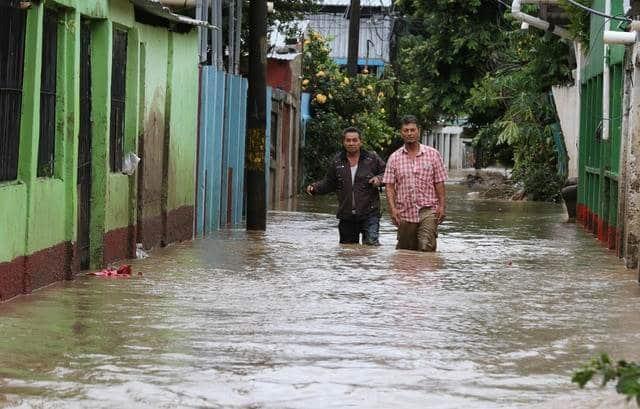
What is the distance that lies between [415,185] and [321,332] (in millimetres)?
6161

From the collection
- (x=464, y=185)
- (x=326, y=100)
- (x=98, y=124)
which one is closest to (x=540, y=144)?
(x=326, y=100)

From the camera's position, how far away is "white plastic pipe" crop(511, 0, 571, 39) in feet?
79.0

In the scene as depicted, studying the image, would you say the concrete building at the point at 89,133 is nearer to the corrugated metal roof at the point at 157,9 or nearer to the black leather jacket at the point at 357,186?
the corrugated metal roof at the point at 157,9

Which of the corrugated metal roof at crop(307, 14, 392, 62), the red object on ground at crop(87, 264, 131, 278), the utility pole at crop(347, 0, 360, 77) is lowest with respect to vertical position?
the red object on ground at crop(87, 264, 131, 278)

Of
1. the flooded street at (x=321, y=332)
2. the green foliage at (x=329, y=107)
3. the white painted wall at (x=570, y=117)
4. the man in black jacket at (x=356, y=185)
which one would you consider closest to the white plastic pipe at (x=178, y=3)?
the man in black jacket at (x=356, y=185)

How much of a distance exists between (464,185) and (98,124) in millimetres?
29840

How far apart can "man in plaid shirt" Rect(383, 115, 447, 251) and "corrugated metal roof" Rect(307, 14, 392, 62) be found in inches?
1543

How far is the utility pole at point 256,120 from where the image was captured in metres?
19.5

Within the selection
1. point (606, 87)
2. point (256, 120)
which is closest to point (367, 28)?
point (256, 120)

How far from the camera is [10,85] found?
10773mm

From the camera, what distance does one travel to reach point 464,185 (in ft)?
140

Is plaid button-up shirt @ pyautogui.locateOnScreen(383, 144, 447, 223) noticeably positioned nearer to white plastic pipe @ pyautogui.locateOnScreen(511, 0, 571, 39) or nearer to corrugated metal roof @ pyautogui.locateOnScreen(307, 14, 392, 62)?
white plastic pipe @ pyautogui.locateOnScreen(511, 0, 571, 39)

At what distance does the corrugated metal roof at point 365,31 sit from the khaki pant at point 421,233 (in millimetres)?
39081

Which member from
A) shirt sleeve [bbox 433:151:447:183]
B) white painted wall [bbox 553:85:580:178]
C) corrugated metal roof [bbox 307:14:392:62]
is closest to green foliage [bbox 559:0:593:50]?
white painted wall [bbox 553:85:580:178]
